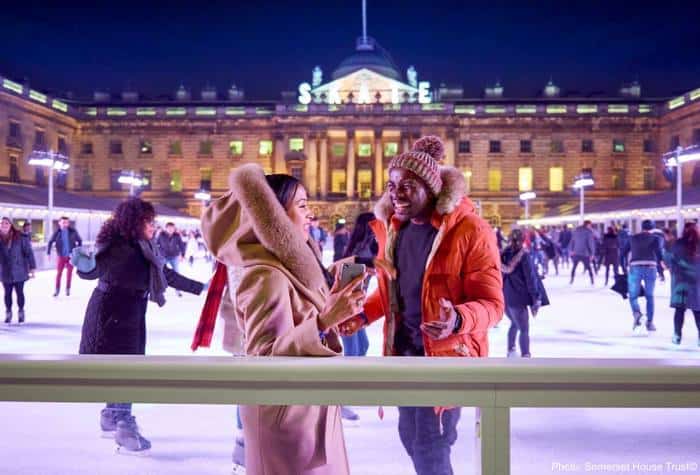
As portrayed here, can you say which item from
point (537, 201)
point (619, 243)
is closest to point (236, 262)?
point (619, 243)

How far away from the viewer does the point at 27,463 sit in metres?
1.51

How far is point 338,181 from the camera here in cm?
5772

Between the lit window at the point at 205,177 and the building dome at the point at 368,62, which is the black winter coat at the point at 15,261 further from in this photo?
the building dome at the point at 368,62

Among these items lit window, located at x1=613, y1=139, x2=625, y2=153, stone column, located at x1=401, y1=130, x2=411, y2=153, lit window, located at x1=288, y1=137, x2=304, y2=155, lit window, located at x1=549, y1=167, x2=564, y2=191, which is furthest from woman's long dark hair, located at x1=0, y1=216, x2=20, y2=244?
lit window, located at x1=613, y1=139, x2=625, y2=153

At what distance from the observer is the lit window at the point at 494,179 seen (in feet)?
184

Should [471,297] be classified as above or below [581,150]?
below

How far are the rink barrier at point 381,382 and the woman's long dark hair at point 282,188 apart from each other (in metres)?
0.70

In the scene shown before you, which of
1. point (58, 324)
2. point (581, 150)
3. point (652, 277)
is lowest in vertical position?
point (58, 324)

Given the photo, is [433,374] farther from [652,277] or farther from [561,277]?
[561,277]

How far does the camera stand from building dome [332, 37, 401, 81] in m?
60.2

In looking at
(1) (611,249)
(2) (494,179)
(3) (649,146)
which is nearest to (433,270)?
(1) (611,249)

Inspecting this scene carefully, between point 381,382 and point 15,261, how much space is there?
898 cm

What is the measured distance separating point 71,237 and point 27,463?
1143cm

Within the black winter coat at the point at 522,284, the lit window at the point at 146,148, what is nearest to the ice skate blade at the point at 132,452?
the black winter coat at the point at 522,284
